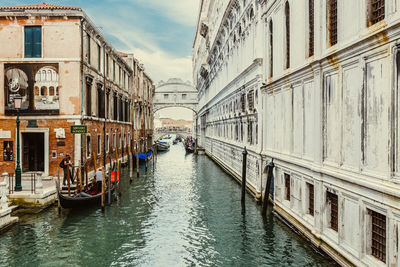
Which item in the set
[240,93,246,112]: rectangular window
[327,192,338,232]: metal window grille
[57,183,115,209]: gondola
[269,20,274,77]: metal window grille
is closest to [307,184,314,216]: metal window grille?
[327,192,338,232]: metal window grille

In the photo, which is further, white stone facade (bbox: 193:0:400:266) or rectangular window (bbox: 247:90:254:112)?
rectangular window (bbox: 247:90:254:112)

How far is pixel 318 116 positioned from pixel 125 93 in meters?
21.9

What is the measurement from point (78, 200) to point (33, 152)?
23.9 feet

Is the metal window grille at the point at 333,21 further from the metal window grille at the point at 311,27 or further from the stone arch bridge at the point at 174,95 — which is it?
the stone arch bridge at the point at 174,95

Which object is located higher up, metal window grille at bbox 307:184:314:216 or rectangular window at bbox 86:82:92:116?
rectangular window at bbox 86:82:92:116

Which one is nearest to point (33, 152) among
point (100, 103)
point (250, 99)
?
point (100, 103)

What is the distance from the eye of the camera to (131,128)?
31281 millimetres

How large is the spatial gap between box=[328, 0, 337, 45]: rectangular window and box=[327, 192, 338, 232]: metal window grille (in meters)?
3.32

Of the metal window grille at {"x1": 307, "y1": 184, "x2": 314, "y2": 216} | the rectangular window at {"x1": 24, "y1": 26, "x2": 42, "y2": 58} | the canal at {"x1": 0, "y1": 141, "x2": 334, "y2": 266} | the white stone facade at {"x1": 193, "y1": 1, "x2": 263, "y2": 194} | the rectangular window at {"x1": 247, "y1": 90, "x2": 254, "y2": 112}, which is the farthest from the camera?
the rectangular window at {"x1": 24, "y1": 26, "x2": 42, "y2": 58}

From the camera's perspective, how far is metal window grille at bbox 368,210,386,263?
19.2ft

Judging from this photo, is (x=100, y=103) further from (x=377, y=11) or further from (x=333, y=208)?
(x=377, y=11)

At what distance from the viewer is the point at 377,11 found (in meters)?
5.96

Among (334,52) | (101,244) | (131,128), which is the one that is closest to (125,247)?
(101,244)

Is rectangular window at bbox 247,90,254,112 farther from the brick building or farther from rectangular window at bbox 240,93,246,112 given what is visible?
the brick building
